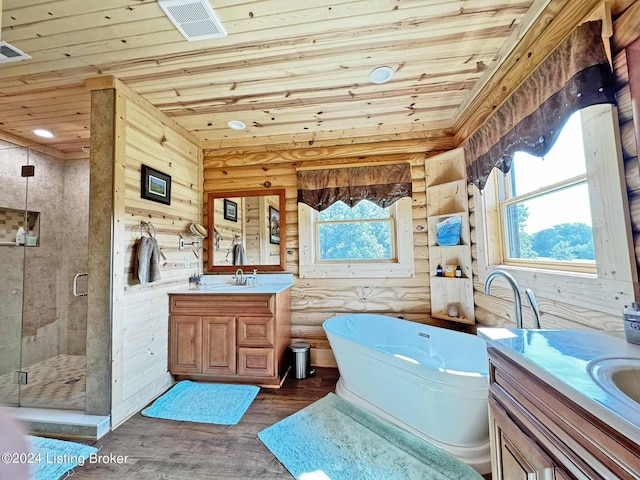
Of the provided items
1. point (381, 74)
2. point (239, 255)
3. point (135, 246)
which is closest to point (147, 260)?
point (135, 246)

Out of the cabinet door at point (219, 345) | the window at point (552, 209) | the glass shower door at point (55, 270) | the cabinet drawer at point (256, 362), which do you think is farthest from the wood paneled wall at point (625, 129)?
the glass shower door at point (55, 270)

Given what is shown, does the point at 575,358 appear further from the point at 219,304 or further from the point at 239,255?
the point at 239,255

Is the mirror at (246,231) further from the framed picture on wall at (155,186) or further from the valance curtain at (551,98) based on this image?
the valance curtain at (551,98)

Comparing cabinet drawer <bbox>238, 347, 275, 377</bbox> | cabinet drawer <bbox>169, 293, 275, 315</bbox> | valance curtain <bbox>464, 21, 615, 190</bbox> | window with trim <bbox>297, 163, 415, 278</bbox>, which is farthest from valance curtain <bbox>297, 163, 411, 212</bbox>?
cabinet drawer <bbox>238, 347, 275, 377</bbox>

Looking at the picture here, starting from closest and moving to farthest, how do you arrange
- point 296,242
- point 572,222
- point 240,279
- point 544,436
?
point 544,436 < point 572,222 < point 240,279 < point 296,242

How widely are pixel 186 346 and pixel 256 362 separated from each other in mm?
706

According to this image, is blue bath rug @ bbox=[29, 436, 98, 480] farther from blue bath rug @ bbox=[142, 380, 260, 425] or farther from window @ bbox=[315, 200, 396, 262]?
window @ bbox=[315, 200, 396, 262]

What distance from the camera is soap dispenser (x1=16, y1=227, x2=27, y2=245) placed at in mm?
2605

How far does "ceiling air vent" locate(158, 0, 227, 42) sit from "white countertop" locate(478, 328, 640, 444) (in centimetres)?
213

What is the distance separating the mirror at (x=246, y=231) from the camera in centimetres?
305

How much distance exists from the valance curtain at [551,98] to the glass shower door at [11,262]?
4322 millimetres

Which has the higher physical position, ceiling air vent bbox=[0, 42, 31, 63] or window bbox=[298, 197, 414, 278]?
ceiling air vent bbox=[0, 42, 31, 63]

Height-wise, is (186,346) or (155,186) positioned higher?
(155,186)

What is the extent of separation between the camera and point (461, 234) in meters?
2.54
